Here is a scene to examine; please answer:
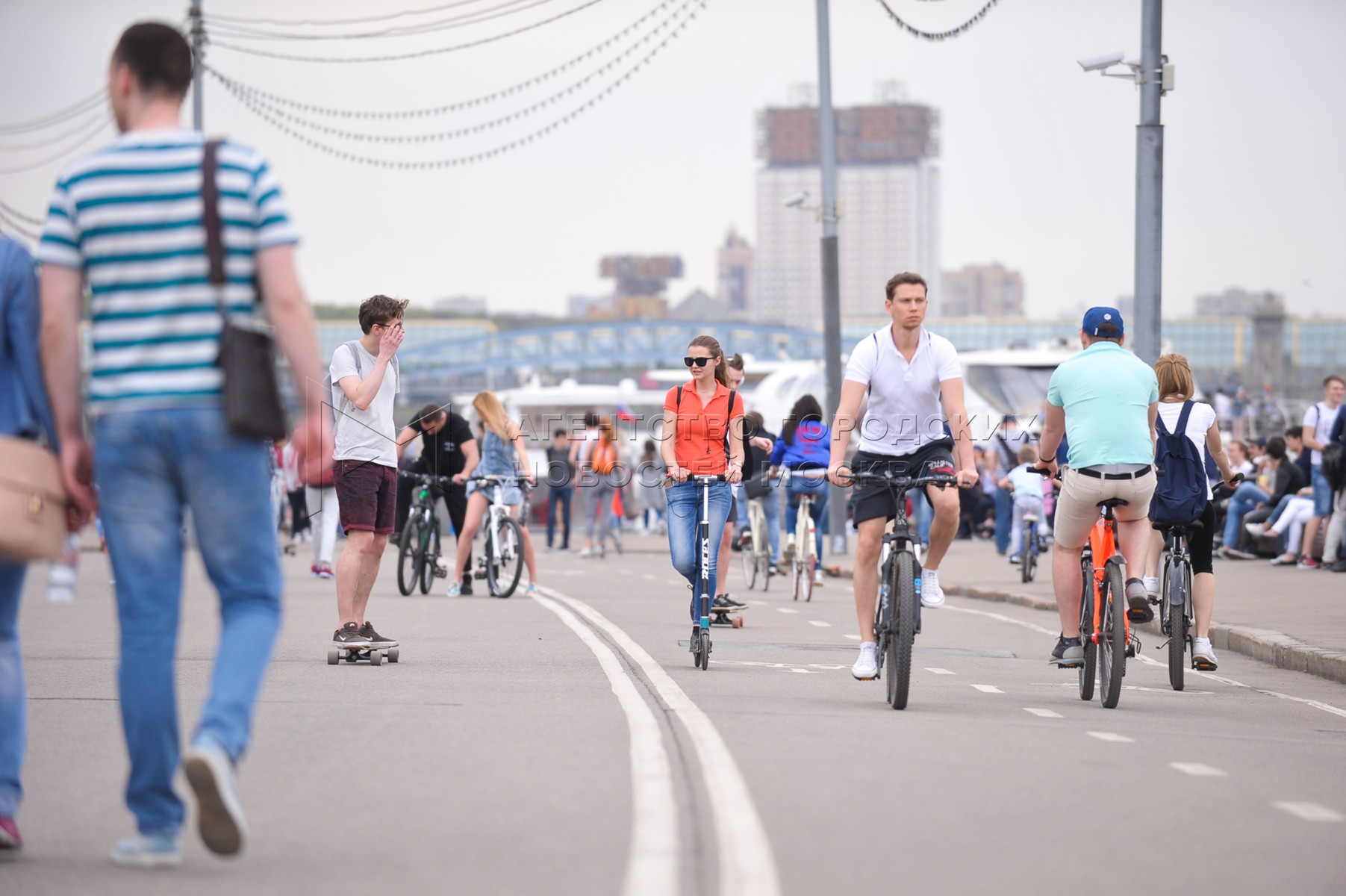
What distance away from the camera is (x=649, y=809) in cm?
597

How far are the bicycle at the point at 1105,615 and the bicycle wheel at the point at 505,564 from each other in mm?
7943

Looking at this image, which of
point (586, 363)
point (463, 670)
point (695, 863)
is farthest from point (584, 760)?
point (586, 363)

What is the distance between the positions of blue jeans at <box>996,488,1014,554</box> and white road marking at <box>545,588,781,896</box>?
617 inches

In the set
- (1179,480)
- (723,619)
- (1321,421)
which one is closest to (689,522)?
(1179,480)

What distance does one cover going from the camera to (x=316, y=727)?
26.2 feet

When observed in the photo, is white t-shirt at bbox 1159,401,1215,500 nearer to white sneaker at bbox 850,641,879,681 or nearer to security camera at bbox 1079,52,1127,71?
white sneaker at bbox 850,641,879,681

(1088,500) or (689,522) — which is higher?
(1088,500)

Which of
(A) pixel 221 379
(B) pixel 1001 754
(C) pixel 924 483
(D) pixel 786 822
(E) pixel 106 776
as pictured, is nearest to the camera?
(A) pixel 221 379

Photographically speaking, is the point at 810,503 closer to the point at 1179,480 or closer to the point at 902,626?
the point at 1179,480

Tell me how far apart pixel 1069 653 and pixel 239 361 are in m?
6.11

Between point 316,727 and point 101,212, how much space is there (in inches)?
131

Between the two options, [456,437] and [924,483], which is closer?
[924,483]

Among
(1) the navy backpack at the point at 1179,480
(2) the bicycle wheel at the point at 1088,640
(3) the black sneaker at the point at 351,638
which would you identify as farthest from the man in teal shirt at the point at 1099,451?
(3) the black sneaker at the point at 351,638

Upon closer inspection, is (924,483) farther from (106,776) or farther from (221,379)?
(221,379)
